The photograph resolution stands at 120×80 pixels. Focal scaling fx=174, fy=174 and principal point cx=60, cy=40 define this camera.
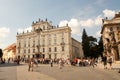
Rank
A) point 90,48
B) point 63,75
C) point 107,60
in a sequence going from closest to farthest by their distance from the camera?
point 63,75, point 107,60, point 90,48

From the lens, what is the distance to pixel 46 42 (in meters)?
81.2

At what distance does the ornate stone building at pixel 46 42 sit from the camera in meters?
75.7

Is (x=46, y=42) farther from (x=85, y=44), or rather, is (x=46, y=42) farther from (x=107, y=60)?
(x=107, y=60)

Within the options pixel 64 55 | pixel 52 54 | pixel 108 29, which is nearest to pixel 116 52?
pixel 108 29

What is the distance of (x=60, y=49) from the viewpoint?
76.6 metres

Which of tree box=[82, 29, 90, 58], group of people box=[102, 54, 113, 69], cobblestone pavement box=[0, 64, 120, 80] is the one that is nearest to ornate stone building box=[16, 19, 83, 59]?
tree box=[82, 29, 90, 58]

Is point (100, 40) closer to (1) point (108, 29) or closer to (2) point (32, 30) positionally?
(1) point (108, 29)

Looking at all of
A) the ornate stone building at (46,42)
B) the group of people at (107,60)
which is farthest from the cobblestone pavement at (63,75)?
the ornate stone building at (46,42)

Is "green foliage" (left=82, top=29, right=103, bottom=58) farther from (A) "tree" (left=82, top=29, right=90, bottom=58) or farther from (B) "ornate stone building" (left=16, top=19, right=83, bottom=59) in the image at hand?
(B) "ornate stone building" (left=16, top=19, right=83, bottom=59)

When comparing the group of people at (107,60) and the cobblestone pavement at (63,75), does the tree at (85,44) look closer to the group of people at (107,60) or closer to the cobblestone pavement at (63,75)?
the group of people at (107,60)

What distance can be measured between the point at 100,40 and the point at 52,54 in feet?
79.7

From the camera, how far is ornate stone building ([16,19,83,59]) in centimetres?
7569

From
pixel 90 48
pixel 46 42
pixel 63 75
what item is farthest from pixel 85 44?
pixel 63 75

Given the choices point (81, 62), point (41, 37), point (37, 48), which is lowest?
point (81, 62)
